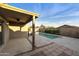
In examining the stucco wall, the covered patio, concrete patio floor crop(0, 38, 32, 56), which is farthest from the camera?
the stucco wall

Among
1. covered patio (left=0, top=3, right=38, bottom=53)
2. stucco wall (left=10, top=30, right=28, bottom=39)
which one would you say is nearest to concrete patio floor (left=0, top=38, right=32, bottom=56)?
covered patio (left=0, top=3, right=38, bottom=53)

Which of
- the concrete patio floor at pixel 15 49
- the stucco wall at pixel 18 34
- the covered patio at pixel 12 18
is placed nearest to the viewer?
the covered patio at pixel 12 18

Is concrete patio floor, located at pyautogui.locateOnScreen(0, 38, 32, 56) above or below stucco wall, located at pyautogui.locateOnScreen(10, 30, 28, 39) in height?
below

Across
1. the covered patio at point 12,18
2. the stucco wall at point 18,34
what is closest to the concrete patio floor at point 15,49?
the covered patio at point 12,18

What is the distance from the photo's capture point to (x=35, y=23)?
711 cm

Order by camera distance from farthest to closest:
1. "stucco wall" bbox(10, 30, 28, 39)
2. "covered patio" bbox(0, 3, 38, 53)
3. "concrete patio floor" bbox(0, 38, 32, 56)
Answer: "stucco wall" bbox(10, 30, 28, 39) < "concrete patio floor" bbox(0, 38, 32, 56) < "covered patio" bbox(0, 3, 38, 53)

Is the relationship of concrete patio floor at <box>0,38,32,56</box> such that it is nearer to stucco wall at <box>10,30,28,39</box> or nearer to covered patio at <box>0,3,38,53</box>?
covered patio at <box>0,3,38,53</box>

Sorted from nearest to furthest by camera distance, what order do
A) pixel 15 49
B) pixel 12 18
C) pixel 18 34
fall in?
pixel 15 49, pixel 12 18, pixel 18 34

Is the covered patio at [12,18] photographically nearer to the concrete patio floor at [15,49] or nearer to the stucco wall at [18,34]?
the stucco wall at [18,34]

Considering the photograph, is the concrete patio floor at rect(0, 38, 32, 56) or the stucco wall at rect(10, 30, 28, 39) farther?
the stucco wall at rect(10, 30, 28, 39)

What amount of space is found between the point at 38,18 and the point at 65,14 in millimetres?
1938

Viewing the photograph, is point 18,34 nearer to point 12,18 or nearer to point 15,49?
point 12,18

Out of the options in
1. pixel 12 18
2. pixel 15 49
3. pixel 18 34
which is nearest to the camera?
pixel 15 49

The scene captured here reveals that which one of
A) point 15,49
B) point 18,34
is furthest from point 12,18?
point 18,34
